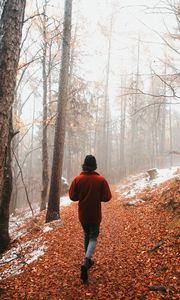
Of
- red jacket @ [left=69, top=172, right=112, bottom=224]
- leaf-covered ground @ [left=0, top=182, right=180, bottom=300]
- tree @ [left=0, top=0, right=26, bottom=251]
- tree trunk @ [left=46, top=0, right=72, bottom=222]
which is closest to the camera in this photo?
tree @ [left=0, top=0, right=26, bottom=251]

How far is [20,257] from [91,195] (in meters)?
3.12

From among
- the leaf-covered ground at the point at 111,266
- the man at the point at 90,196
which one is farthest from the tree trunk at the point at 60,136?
the man at the point at 90,196

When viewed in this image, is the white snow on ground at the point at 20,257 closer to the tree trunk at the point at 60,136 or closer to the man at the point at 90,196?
the tree trunk at the point at 60,136

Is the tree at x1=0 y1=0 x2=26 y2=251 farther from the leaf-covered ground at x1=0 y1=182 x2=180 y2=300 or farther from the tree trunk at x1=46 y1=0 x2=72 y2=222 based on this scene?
the tree trunk at x1=46 y1=0 x2=72 y2=222

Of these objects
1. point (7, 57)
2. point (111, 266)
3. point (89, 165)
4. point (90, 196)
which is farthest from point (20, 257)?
point (7, 57)

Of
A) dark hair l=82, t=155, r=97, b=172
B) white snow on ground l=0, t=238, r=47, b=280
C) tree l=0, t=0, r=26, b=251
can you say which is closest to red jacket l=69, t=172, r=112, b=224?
dark hair l=82, t=155, r=97, b=172

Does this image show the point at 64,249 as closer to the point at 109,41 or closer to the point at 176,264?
the point at 176,264

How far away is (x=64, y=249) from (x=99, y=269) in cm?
162

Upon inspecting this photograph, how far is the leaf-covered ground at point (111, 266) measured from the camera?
463 centimetres

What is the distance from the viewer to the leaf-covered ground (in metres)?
4.63

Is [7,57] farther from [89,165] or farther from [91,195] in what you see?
[91,195]

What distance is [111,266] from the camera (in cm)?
563

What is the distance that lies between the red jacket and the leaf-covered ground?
108cm

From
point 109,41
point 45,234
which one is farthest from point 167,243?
point 109,41
